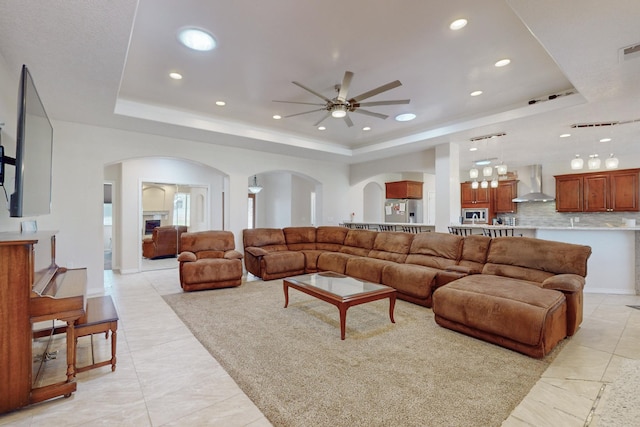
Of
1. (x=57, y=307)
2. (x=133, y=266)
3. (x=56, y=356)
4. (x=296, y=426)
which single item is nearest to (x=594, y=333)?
(x=296, y=426)

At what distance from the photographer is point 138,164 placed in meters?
6.44

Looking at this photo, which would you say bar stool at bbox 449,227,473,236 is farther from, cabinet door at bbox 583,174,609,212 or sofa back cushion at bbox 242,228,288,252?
cabinet door at bbox 583,174,609,212

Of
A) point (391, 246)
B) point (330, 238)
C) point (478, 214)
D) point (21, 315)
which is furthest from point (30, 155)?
point (478, 214)

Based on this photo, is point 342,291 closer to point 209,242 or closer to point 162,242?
point 209,242

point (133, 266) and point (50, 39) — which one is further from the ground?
point (50, 39)

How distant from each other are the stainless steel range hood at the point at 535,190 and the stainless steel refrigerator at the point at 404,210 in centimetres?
270

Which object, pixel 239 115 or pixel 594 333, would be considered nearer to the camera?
pixel 594 333

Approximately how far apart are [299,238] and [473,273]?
3.59 metres

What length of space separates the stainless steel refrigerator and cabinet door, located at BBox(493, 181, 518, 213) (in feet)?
7.45

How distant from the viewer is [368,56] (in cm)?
294

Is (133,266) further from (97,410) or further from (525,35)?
(525,35)

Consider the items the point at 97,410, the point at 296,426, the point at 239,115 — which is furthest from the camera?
the point at 239,115

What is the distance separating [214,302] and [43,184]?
2.35m

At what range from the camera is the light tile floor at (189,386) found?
5.83 ft
